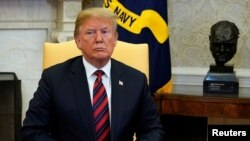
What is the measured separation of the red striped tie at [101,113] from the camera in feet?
6.17

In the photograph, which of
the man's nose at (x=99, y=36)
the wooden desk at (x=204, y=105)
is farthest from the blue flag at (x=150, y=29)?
the man's nose at (x=99, y=36)

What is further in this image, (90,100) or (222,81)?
(222,81)

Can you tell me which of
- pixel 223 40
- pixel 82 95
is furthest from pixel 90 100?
pixel 223 40

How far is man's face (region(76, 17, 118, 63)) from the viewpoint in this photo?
1.88 metres

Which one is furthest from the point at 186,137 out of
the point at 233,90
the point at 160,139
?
the point at 160,139

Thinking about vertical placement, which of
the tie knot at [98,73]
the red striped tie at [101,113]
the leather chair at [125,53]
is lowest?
the red striped tie at [101,113]

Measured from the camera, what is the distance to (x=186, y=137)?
3693 millimetres

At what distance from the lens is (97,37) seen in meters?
1.88

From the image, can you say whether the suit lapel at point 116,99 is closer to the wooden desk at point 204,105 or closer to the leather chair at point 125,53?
the leather chair at point 125,53

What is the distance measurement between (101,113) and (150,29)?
1579mm

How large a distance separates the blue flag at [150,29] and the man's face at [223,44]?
41cm

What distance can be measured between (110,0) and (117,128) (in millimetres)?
1674

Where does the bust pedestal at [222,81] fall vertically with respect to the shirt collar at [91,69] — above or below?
below

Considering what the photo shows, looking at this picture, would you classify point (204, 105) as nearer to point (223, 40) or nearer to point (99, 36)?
point (223, 40)
